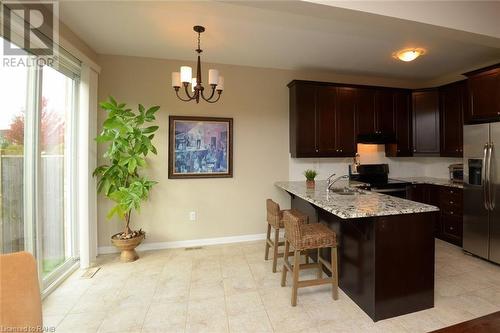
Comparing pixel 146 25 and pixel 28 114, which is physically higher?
pixel 146 25

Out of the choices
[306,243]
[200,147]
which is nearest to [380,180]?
[306,243]

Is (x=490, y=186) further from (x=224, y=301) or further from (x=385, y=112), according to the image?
(x=224, y=301)

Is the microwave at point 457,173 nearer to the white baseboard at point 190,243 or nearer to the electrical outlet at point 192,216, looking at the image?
the white baseboard at point 190,243

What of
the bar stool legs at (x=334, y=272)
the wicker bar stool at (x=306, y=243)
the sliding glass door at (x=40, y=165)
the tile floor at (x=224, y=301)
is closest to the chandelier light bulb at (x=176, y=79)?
the sliding glass door at (x=40, y=165)

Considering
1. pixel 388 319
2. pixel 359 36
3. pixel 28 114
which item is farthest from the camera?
pixel 359 36

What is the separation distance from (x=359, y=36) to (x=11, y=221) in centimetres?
397

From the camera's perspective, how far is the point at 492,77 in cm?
300

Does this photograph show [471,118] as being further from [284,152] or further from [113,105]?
[113,105]

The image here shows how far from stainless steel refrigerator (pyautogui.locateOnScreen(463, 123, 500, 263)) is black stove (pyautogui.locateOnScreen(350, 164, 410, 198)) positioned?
2.75 ft

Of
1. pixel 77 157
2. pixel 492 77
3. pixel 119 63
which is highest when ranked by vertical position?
pixel 119 63

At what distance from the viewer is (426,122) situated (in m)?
4.13

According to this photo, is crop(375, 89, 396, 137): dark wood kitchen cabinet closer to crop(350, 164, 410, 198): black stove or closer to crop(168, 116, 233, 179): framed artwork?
crop(350, 164, 410, 198): black stove

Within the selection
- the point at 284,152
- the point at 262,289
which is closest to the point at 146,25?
the point at 284,152

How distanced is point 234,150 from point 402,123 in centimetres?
299
